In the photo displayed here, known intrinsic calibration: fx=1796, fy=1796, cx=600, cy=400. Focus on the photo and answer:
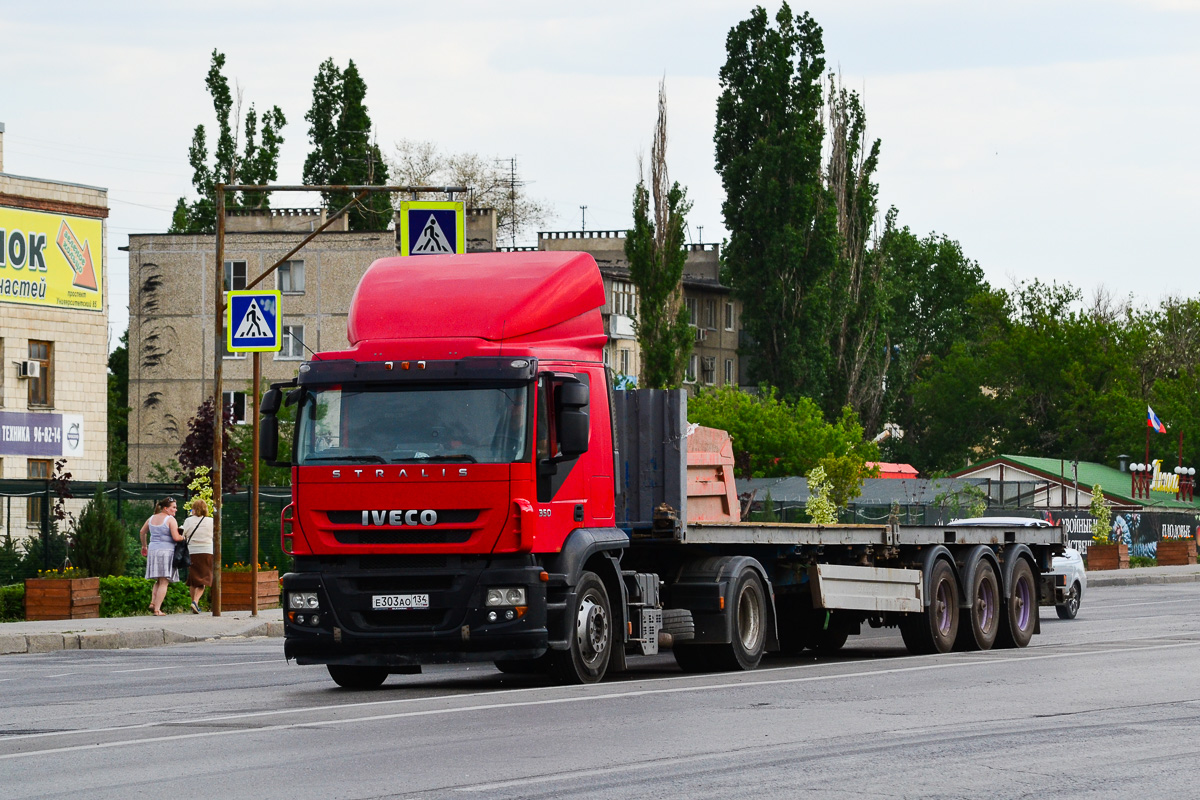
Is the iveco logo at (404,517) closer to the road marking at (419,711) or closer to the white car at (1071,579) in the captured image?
the road marking at (419,711)

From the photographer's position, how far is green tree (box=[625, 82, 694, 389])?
210 ft

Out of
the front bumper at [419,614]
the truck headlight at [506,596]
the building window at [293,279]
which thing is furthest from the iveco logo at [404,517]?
the building window at [293,279]

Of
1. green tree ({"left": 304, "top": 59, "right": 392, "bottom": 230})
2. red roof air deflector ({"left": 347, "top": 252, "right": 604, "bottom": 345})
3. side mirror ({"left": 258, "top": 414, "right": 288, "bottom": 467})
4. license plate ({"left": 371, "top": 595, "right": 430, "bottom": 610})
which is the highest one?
green tree ({"left": 304, "top": 59, "right": 392, "bottom": 230})

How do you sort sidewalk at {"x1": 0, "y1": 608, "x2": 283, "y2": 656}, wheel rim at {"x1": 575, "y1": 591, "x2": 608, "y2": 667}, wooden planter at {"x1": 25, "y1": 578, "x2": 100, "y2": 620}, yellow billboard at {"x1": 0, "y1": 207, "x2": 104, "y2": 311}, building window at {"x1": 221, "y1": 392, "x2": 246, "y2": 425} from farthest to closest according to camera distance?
building window at {"x1": 221, "y1": 392, "x2": 246, "y2": 425}, yellow billboard at {"x1": 0, "y1": 207, "x2": 104, "y2": 311}, wooden planter at {"x1": 25, "y1": 578, "x2": 100, "y2": 620}, sidewalk at {"x1": 0, "y1": 608, "x2": 283, "y2": 656}, wheel rim at {"x1": 575, "y1": 591, "x2": 608, "y2": 667}

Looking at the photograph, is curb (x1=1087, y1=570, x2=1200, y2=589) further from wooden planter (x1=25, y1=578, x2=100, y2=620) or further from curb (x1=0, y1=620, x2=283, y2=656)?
curb (x1=0, y1=620, x2=283, y2=656)

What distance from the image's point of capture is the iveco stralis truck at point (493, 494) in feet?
47.6

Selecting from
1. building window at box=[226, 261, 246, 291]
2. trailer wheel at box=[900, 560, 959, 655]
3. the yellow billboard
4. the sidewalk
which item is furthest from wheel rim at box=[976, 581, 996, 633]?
building window at box=[226, 261, 246, 291]

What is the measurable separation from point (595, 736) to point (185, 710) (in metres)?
4.14

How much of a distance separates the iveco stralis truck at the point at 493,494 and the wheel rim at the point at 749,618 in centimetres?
7

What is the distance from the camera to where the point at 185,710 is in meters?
13.9

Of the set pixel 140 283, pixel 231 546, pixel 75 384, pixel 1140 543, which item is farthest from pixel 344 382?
pixel 140 283

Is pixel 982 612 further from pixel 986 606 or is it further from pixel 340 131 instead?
pixel 340 131

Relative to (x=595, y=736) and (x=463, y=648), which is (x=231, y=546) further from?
(x=595, y=736)

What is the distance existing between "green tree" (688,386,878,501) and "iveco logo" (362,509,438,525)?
53015mm
